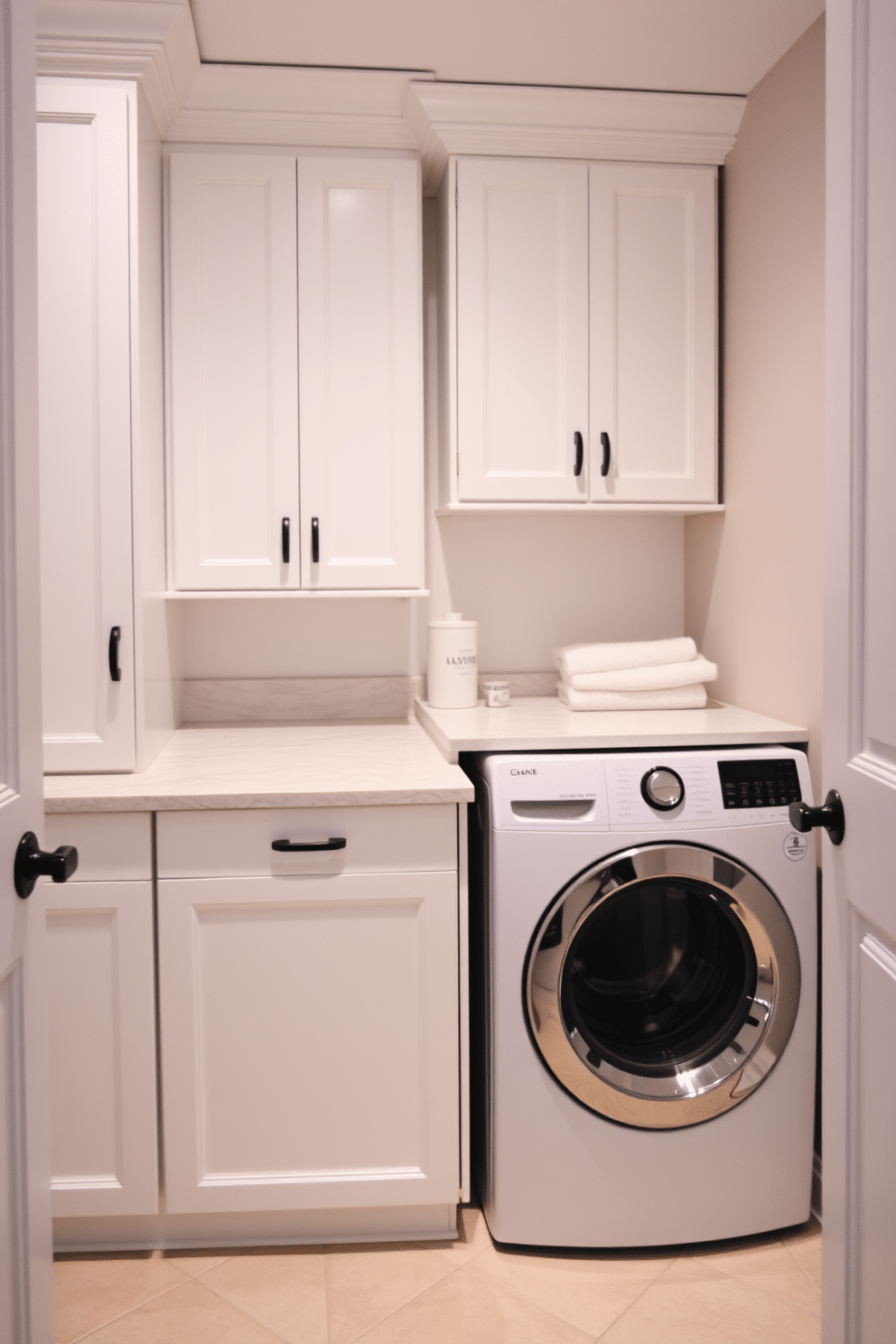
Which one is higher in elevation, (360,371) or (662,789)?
(360,371)

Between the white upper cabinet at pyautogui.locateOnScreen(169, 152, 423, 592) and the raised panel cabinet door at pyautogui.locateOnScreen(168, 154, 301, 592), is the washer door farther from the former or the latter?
the raised panel cabinet door at pyautogui.locateOnScreen(168, 154, 301, 592)

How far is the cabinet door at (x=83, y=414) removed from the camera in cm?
189

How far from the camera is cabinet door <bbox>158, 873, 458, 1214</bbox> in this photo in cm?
183

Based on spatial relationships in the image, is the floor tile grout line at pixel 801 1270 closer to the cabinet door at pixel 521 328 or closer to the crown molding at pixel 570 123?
the cabinet door at pixel 521 328

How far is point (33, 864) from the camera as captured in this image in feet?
3.45

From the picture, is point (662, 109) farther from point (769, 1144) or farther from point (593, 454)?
point (769, 1144)

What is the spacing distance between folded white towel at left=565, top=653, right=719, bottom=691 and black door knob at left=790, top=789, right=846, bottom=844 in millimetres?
1042

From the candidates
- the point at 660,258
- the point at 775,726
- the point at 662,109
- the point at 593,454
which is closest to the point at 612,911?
the point at 775,726

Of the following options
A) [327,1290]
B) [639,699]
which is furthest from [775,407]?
[327,1290]

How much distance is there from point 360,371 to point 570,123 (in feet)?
2.36

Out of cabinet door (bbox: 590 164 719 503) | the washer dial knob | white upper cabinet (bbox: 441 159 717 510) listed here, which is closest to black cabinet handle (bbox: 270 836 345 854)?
the washer dial knob

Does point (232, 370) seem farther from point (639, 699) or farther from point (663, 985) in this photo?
point (663, 985)

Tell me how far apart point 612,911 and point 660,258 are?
1.50 metres

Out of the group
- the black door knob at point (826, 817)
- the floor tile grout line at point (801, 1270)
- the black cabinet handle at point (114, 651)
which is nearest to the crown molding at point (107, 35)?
the black cabinet handle at point (114, 651)
